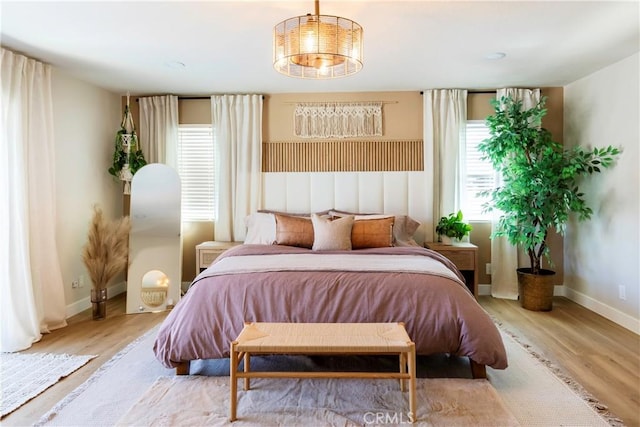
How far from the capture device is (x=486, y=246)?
485 centimetres

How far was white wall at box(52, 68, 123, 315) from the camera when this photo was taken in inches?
156

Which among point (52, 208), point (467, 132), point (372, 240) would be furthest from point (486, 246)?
point (52, 208)

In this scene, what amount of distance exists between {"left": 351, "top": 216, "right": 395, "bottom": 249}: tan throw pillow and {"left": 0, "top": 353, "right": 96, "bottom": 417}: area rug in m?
2.38

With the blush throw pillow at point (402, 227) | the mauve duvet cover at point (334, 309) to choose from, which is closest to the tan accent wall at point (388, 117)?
the blush throw pillow at point (402, 227)

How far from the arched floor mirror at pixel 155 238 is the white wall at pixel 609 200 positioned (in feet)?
14.2

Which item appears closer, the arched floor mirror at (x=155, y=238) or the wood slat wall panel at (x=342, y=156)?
the arched floor mirror at (x=155, y=238)

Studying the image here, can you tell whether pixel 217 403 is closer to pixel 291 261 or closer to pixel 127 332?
pixel 291 261

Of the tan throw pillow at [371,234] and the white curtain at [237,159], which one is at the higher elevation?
the white curtain at [237,159]

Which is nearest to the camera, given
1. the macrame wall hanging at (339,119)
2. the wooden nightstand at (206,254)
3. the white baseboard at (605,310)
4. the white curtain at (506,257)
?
the white baseboard at (605,310)

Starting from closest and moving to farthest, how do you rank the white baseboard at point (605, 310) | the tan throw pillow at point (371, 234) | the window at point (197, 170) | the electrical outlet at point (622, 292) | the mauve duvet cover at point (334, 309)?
the mauve duvet cover at point (334, 309) → the white baseboard at point (605, 310) → the electrical outlet at point (622, 292) → the tan throw pillow at point (371, 234) → the window at point (197, 170)

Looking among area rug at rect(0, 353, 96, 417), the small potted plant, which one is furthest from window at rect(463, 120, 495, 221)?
area rug at rect(0, 353, 96, 417)

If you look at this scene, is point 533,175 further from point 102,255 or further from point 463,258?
point 102,255

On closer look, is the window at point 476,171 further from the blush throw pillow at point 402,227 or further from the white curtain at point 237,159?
the white curtain at point 237,159

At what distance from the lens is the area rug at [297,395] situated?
215 cm
